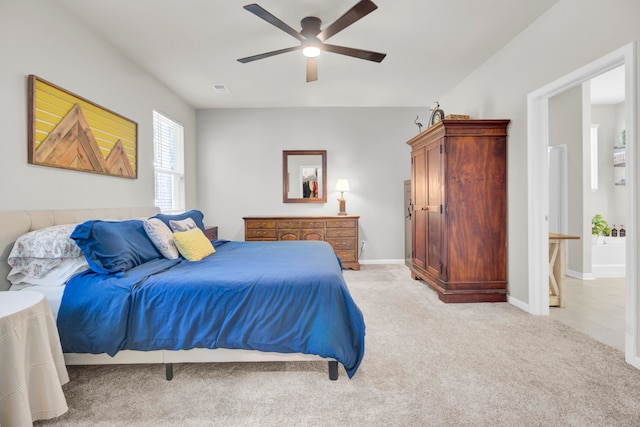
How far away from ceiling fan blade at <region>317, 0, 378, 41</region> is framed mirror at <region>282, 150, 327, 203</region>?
280 cm

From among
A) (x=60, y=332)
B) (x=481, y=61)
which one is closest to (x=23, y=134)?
(x=60, y=332)

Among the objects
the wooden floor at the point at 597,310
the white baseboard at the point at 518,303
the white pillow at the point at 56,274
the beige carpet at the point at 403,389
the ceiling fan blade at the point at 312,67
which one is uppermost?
the ceiling fan blade at the point at 312,67

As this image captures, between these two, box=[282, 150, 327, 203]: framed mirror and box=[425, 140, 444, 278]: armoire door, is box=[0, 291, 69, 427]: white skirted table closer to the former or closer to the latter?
box=[425, 140, 444, 278]: armoire door

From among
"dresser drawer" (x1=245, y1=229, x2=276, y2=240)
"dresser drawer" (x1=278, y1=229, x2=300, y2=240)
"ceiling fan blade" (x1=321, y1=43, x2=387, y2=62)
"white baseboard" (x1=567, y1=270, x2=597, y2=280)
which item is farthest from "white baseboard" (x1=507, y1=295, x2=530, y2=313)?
"dresser drawer" (x1=245, y1=229, x2=276, y2=240)

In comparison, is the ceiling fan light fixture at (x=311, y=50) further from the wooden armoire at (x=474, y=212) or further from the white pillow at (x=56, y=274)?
the white pillow at (x=56, y=274)

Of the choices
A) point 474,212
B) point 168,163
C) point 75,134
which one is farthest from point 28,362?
point 474,212

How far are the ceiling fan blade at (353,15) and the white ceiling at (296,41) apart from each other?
0.23m

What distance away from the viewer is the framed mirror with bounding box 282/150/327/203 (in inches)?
212

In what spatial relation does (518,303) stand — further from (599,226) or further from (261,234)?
(261,234)

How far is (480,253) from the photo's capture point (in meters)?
3.34

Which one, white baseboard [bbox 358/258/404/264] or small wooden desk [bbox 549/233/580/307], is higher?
small wooden desk [bbox 549/233/580/307]

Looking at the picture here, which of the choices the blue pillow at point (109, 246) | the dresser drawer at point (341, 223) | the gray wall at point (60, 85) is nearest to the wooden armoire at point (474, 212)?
the dresser drawer at point (341, 223)

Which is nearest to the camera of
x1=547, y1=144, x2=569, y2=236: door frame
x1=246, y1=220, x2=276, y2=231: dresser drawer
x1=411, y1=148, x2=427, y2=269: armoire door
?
x1=411, y1=148, x2=427, y2=269: armoire door

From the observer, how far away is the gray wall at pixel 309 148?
536 centimetres
